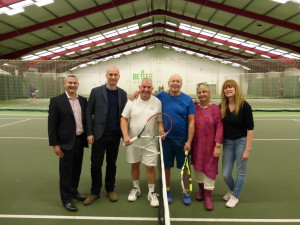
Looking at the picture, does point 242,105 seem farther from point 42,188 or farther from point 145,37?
point 145,37

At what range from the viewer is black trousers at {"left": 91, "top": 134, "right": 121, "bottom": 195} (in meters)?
3.80

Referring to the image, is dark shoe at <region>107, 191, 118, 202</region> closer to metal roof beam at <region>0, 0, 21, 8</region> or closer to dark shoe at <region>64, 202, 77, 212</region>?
dark shoe at <region>64, 202, 77, 212</region>

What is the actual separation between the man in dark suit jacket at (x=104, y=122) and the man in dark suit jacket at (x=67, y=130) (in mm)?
172

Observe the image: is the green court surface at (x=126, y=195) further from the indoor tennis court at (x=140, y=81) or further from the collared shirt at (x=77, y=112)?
the collared shirt at (x=77, y=112)

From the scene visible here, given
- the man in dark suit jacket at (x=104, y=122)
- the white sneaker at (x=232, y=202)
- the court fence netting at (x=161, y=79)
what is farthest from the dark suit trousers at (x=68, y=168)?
the court fence netting at (x=161, y=79)

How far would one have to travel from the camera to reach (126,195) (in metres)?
4.23

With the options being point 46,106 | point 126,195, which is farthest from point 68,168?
point 46,106

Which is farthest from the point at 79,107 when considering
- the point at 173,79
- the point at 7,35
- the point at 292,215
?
the point at 7,35

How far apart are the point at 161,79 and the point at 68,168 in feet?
95.1

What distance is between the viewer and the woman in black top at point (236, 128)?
3521 mm

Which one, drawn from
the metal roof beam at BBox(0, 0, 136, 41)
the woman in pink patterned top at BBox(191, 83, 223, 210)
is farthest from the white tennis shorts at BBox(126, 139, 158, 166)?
the metal roof beam at BBox(0, 0, 136, 41)

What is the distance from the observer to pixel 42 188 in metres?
4.50

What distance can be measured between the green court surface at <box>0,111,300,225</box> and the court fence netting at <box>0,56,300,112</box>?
30.1ft

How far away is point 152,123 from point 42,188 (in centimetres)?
243
